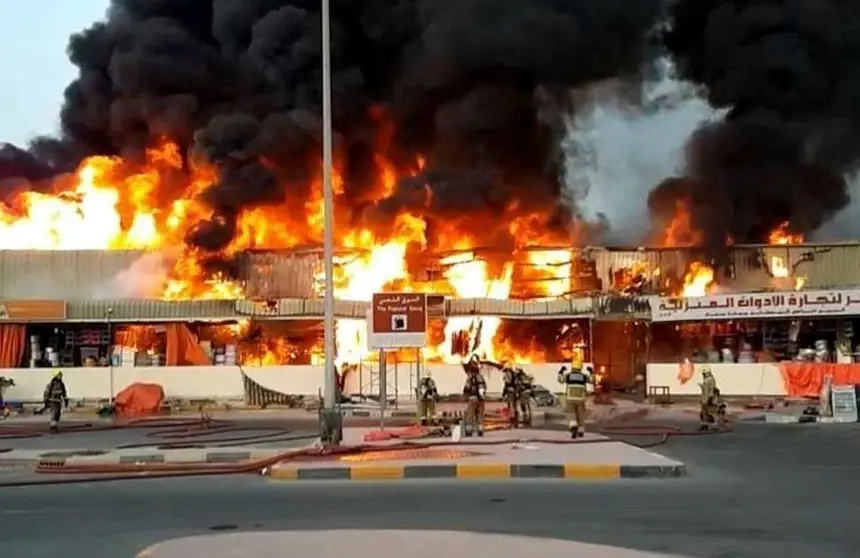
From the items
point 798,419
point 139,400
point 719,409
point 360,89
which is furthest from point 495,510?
point 360,89

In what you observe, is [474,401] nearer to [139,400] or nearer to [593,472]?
[593,472]

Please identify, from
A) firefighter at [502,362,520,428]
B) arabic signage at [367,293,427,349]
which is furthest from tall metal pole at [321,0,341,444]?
firefighter at [502,362,520,428]

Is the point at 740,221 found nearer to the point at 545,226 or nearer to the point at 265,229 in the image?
the point at 545,226

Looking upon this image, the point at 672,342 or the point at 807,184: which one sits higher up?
the point at 807,184

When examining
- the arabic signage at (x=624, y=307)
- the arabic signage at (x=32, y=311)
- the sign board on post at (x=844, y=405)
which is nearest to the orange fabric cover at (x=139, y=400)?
the arabic signage at (x=32, y=311)

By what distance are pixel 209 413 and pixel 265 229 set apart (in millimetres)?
12194

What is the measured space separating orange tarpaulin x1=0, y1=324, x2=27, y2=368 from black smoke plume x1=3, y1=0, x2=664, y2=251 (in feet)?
21.2

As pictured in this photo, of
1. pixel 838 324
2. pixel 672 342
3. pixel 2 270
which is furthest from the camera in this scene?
pixel 2 270

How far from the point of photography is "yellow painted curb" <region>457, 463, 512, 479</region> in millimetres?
13539

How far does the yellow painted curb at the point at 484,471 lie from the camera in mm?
13539

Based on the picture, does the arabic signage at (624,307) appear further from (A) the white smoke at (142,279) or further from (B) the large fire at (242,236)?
(A) the white smoke at (142,279)

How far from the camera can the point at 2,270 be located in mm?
36219

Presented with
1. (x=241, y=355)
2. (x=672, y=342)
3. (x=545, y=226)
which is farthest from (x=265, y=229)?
(x=672, y=342)

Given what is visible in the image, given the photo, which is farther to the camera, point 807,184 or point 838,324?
point 807,184
